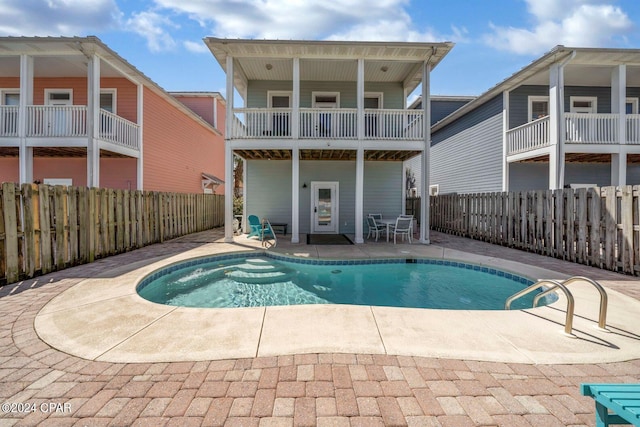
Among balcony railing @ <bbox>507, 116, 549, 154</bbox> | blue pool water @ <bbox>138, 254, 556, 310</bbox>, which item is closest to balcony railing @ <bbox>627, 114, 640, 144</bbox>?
balcony railing @ <bbox>507, 116, 549, 154</bbox>

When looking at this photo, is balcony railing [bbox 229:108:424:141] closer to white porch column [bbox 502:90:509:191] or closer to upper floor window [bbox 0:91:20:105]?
white porch column [bbox 502:90:509:191]

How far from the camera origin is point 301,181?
12.5m

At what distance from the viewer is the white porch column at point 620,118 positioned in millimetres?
10023

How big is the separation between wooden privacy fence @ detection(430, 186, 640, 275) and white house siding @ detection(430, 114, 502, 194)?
3.42m

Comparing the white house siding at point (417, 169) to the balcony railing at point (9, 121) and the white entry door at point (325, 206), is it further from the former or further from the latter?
the balcony railing at point (9, 121)

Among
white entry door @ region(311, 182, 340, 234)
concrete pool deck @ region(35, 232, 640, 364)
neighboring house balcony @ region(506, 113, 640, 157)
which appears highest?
neighboring house balcony @ region(506, 113, 640, 157)

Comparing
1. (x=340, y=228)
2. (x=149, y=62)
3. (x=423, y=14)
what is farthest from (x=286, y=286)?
(x=149, y=62)

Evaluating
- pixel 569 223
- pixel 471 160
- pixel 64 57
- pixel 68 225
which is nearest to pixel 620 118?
pixel 471 160

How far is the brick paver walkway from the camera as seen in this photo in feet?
6.25

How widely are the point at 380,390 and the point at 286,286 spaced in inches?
163

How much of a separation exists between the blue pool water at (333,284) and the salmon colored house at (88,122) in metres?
6.41

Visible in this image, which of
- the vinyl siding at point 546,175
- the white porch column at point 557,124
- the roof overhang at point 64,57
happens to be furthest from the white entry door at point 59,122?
the vinyl siding at point 546,175

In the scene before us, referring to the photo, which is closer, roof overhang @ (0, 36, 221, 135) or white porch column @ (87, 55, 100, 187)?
roof overhang @ (0, 36, 221, 135)

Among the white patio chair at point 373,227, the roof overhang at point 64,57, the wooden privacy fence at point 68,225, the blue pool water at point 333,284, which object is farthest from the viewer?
the white patio chair at point 373,227
